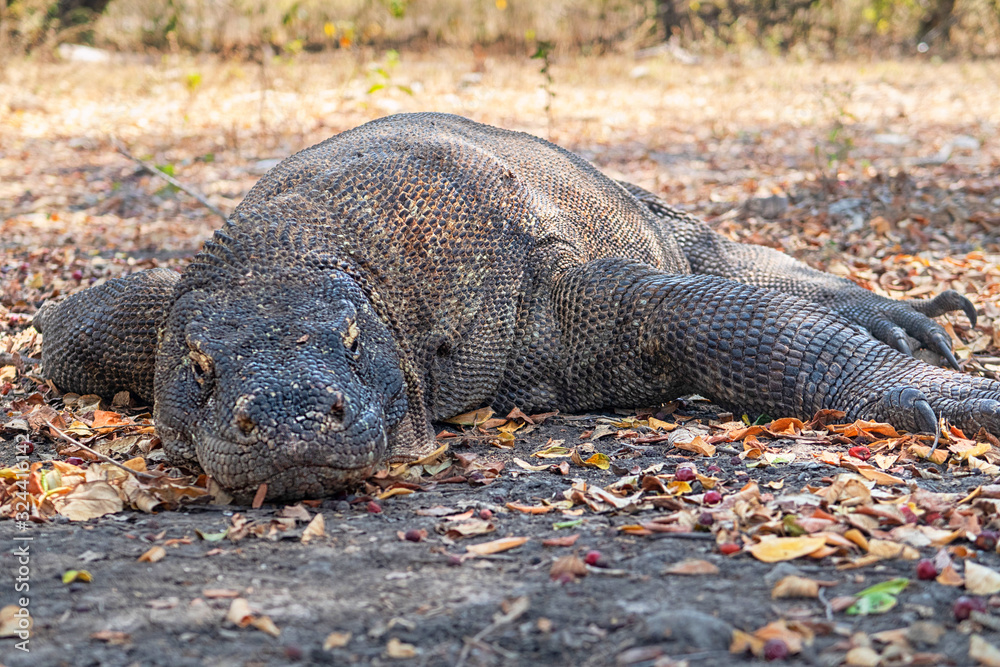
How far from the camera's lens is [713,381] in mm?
3691

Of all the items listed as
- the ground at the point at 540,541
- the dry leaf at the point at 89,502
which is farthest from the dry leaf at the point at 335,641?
the dry leaf at the point at 89,502

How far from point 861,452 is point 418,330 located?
5.45 ft

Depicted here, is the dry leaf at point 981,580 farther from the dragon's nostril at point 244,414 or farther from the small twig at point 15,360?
the small twig at point 15,360

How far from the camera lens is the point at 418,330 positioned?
12.0ft

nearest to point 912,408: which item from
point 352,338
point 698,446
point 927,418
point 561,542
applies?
point 927,418

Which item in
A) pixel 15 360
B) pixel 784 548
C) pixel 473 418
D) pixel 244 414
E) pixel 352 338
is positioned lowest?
pixel 15 360

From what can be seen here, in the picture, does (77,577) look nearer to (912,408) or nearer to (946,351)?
(912,408)

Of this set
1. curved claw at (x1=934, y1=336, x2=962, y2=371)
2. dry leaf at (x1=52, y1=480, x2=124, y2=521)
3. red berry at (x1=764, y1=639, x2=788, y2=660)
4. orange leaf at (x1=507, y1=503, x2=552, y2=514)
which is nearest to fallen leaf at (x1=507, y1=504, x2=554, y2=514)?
orange leaf at (x1=507, y1=503, x2=552, y2=514)

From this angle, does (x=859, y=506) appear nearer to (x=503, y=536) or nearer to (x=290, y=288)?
(x=503, y=536)

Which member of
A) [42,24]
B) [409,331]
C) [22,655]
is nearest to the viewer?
[22,655]

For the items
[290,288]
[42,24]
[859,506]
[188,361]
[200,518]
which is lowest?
[200,518]

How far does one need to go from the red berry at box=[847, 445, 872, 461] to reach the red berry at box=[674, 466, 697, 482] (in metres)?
0.59

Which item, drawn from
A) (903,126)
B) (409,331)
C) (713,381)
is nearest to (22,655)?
(409,331)

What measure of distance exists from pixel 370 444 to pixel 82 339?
6.71 feet
